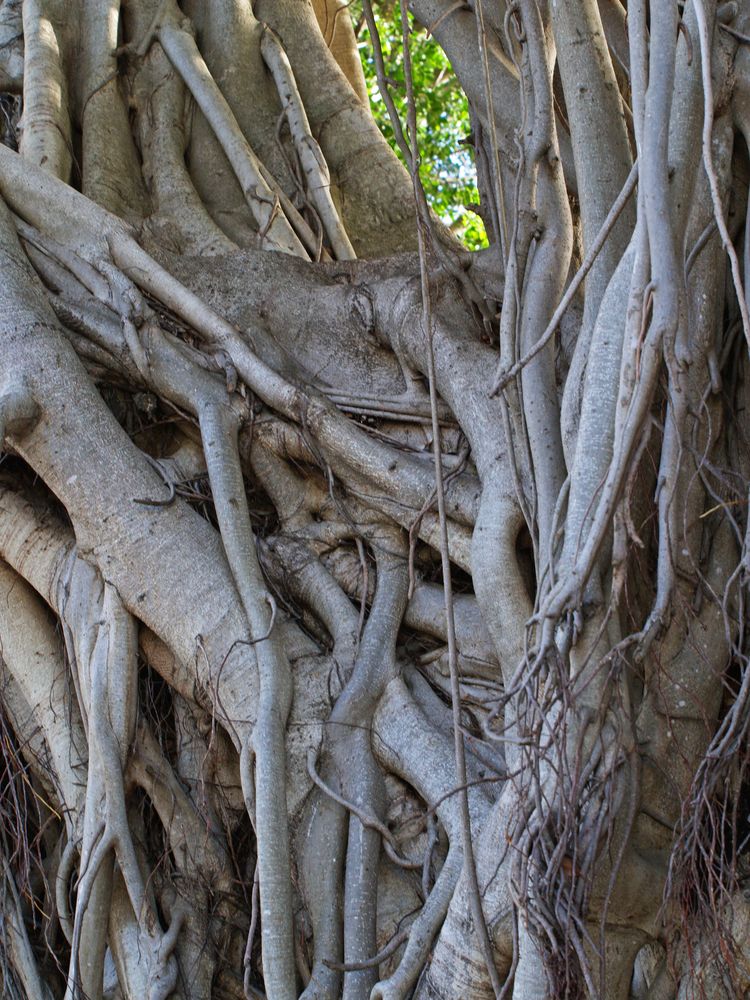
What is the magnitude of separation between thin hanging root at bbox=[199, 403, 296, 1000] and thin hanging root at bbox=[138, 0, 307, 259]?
3.22ft

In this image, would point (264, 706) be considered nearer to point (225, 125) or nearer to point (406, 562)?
point (406, 562)

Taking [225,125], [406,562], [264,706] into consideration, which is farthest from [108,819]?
[225,125]

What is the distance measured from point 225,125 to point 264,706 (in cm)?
213

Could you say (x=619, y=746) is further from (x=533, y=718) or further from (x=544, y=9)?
(x=544, y=9)

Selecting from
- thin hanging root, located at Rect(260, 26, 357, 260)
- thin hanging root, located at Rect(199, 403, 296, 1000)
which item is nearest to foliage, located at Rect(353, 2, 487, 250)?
thin hanging root, located at Rect(260, 26, 357, 260)

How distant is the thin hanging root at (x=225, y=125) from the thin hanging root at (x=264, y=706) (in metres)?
0.98

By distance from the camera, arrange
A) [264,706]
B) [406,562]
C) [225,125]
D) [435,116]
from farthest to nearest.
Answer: [435,116], [225,125], [406,562], [264,706]

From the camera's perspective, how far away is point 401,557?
3096 mm

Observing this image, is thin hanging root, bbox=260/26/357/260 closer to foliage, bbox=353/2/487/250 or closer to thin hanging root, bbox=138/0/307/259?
thin hanging root, bbox=138/0/307/259

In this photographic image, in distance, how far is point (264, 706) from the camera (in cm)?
278

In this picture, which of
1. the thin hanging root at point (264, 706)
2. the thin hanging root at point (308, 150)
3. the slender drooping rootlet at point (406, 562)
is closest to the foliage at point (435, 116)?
the thin hanging root at point (308, 150)

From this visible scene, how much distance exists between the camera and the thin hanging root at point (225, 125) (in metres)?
4.05

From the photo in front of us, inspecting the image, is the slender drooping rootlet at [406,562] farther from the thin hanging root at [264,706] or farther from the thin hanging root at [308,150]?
the thin hanging root at [308,150]

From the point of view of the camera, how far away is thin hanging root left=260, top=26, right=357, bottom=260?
13.8ft
